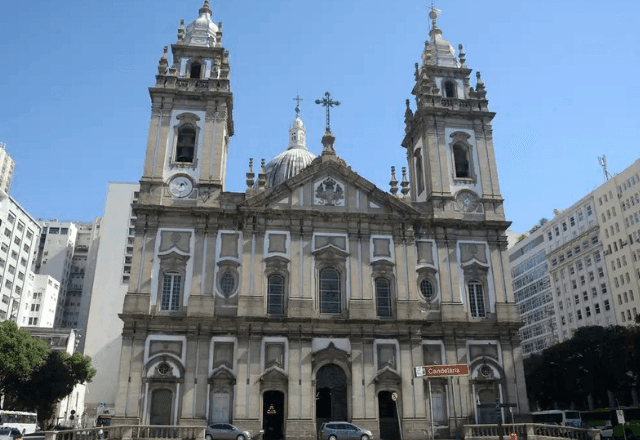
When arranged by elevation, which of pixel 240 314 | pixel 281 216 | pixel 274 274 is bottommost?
pixel 240 314

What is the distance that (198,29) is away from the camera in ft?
133

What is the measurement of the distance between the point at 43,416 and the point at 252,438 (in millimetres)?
26227

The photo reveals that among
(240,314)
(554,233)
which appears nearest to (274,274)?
(240,314)

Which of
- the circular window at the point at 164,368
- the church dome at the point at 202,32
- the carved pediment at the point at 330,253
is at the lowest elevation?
the circular window at the point at 164,368

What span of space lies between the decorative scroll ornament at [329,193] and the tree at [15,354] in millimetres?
24102

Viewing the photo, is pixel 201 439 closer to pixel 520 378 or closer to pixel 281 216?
pixel 281 216

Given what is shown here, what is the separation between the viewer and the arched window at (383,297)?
109 ft

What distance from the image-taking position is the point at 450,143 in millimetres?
38188

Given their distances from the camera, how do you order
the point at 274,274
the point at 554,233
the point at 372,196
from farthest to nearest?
the point at 554,233
the point at 372,196
the point at 274,274

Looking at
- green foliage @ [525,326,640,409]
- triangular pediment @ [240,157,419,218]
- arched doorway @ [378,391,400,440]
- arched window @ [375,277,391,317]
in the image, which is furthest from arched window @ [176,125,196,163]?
green foliage @ [525,326,640,409]

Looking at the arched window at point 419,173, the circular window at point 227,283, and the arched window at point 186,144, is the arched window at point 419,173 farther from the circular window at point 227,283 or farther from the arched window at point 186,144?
the arched window at point 186,144

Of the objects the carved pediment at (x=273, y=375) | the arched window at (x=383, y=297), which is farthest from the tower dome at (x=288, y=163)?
the carved pediment at (x=273, y=375)

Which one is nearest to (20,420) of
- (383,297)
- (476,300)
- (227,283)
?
(227,283)

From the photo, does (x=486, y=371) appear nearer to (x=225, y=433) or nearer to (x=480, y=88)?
(x=225, y=433)
